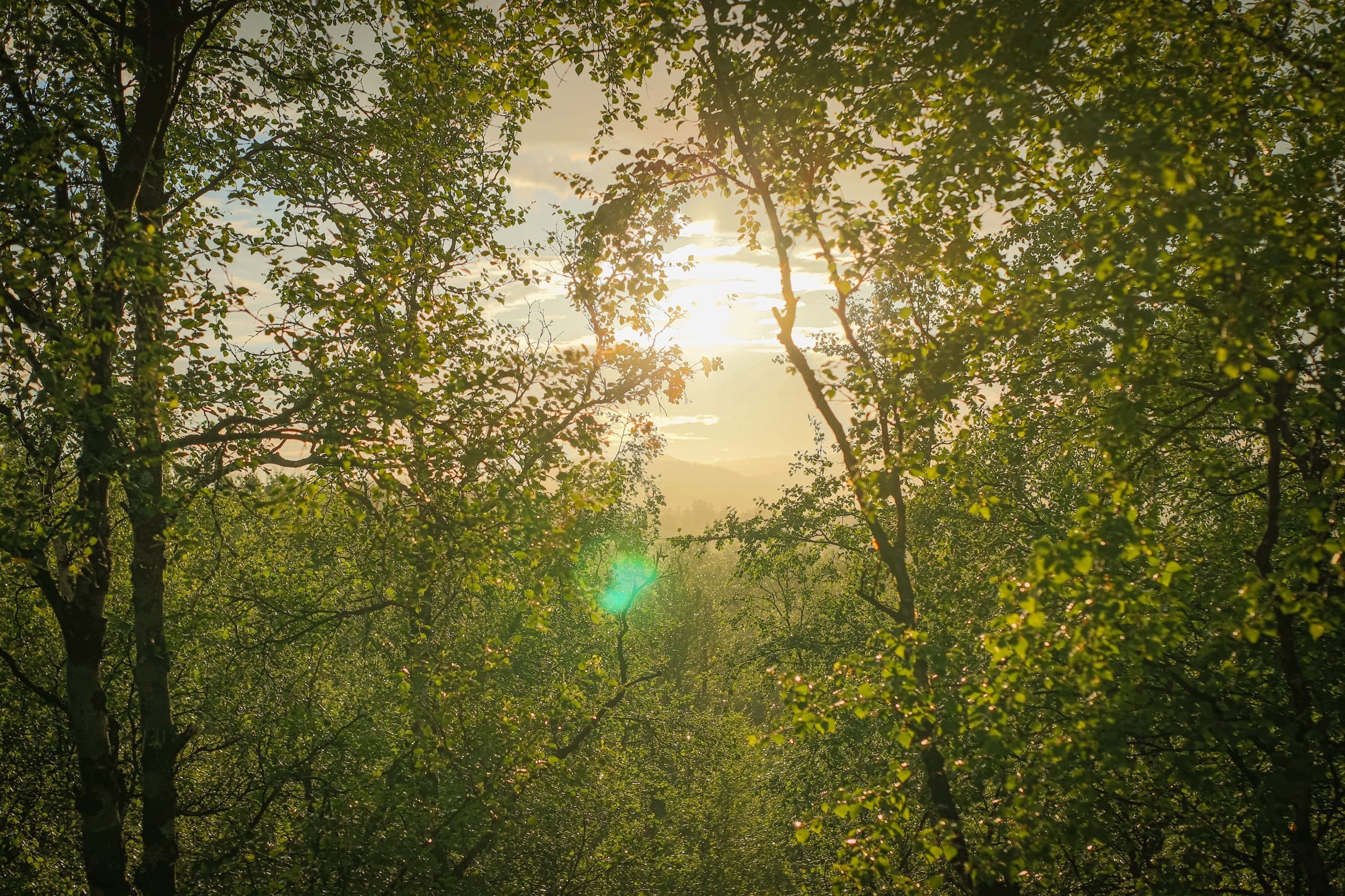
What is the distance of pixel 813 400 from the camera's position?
687cm

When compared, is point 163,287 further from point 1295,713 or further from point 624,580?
point 624,580

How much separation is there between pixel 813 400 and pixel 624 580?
24.2m

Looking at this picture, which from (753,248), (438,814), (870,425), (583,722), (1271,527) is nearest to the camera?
(1271,527)

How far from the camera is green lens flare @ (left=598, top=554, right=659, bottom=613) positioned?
2842cm

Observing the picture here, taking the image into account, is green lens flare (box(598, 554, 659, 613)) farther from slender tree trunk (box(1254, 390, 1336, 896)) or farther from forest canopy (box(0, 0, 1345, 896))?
slender tree trunk (box(1254, 390, 1336, 896))

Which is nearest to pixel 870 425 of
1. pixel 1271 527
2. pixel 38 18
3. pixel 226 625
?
pixel 1271 527

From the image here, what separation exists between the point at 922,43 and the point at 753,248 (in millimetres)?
2464

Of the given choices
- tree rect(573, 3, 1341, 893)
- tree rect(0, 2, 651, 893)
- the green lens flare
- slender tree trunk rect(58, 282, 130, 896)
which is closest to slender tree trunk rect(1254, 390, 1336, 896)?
tree rect(573, 3, 1341, 893)

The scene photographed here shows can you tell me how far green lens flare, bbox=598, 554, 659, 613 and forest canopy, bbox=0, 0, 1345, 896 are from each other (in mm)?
15555

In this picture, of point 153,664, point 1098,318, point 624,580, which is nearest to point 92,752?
point 153,664

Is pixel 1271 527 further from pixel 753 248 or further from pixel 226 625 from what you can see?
pixel 226 625

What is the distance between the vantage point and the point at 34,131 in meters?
6.08

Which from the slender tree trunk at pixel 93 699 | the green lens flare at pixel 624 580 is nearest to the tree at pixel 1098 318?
the slender tree trunk at pixel 93 699

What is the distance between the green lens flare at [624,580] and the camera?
28.4 meters
